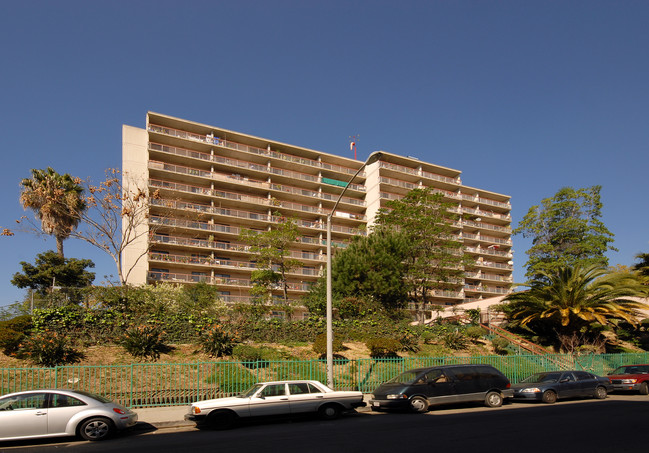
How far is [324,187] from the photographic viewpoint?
62938 mm

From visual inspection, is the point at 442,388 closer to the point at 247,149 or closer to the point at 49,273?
the point at 49,273

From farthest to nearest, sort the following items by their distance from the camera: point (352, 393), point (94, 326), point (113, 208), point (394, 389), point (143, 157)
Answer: point (143, 157) < point (113, 208) < point (94, 326) < point (394, 389) < point (352, 393)

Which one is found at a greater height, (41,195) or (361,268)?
(41,195)

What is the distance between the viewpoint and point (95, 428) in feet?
35.6

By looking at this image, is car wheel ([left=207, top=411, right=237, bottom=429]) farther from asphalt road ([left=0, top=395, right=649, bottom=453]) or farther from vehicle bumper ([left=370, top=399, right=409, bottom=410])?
vehicle bumper ([left=370, top=399, right=409, bottom=410])

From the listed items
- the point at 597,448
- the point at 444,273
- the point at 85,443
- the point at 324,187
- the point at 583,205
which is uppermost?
the point at 324,187

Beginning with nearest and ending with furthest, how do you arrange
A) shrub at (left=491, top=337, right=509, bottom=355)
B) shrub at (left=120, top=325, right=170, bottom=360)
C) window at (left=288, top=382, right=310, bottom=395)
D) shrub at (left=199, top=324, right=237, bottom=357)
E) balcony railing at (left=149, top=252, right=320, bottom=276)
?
1. window at (left=288, top=382, right=310, bottom=395)
2. shrub at (left=120, top=325, right=170, bottom=360)
3. shrub at (left=199, top=324, right=237, bottom=357)
4. shrub at (left=491, top=337, right=509, bottom=355)
5. balcony railing at (left=149, top=252, right=320, bottom=276)

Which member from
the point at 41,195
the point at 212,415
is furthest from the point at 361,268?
the point at 41,195

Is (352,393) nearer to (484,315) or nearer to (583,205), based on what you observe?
(484,315)

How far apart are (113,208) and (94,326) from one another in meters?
11.3

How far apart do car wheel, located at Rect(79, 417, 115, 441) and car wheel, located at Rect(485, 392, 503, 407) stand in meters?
12.0

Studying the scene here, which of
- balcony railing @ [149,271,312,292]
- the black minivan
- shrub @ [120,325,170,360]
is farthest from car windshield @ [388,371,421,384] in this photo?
balcony railing @ [149,271,312,292]

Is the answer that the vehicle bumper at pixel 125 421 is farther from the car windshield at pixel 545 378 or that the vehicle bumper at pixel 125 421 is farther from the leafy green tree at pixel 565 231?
the leafy green tree at pixel 565 231

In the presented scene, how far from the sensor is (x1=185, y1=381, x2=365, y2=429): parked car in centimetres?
1195
